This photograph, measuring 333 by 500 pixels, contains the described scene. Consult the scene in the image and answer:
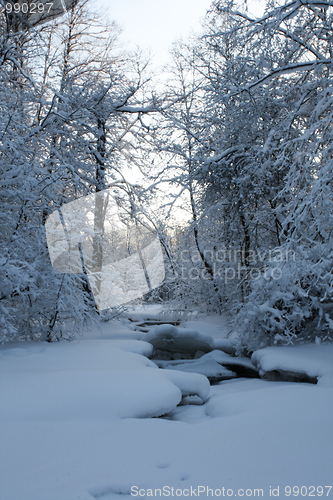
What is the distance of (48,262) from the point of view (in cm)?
586

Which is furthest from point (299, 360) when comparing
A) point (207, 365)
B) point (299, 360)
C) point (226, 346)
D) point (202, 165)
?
point (202, 165)

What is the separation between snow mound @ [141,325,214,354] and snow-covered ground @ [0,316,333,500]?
139 inches

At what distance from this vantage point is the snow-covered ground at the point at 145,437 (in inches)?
84.9

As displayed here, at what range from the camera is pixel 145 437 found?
2.85 meters

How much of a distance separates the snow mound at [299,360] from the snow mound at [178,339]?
2383 millimetres

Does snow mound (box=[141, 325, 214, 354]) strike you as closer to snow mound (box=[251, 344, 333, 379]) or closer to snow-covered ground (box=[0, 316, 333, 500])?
snow mound (box=[251, 344, 333, 379])

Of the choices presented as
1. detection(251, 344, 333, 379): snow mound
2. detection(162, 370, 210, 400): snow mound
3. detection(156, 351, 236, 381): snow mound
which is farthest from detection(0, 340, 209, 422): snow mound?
detection(156, 351, 236, 381): snow mound

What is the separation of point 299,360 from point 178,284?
8.08m

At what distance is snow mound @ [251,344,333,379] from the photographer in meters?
4.92

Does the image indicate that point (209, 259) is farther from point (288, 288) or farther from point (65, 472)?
point (65, 472)

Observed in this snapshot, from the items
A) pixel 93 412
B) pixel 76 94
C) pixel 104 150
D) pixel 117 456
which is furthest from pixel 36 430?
pixel 104 150

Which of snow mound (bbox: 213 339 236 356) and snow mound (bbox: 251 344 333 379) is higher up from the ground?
snow mound (bbox: 251 344 333 379)

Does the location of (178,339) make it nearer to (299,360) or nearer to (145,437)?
(299,360)

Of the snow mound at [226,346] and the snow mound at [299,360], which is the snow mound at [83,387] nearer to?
the snow mound at [299,360]
